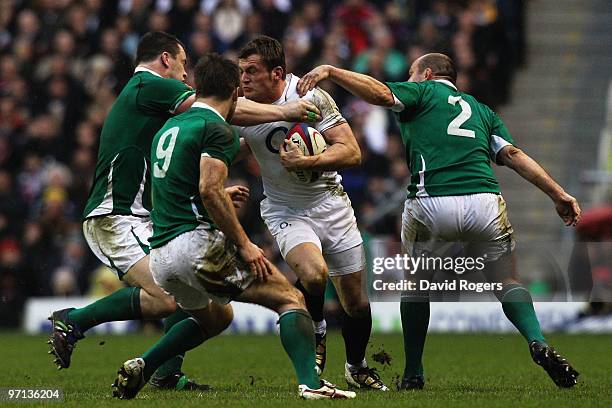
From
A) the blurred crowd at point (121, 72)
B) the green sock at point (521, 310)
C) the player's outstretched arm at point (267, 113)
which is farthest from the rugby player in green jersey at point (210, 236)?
the blurred crowd at point (121, 72)

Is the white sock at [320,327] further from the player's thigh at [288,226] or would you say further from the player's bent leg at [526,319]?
the player's bent leg at [526,319]

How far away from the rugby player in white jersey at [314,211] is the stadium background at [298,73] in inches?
258

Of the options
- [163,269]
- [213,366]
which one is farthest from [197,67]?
[213,366]

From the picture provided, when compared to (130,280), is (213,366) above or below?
below

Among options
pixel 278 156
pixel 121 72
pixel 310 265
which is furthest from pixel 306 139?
pixel 121 72

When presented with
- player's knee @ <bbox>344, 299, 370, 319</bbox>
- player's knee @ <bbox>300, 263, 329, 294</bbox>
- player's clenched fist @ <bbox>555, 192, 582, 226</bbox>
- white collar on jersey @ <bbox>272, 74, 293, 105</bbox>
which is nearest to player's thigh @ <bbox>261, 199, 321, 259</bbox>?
player's knee @ <bbox>300, 263, 329, 294</bbox>

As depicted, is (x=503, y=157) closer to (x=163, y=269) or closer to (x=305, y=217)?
(x=305, y=217)

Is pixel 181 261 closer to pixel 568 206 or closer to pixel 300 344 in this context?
pixel 300 344

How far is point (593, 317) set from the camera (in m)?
16.2

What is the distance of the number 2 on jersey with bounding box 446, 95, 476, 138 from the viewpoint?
29.3ft

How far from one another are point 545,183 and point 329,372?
9.09 feet

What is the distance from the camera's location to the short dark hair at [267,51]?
870cm

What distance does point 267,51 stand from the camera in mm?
8695

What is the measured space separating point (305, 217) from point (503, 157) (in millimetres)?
1465
